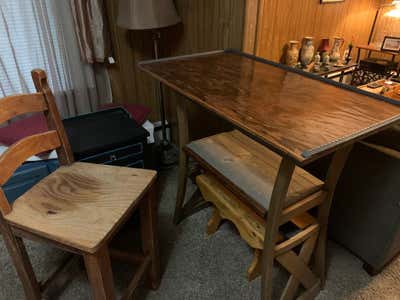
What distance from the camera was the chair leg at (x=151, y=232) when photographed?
4.17 feet

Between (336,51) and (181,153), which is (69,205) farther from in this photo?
(336,51)

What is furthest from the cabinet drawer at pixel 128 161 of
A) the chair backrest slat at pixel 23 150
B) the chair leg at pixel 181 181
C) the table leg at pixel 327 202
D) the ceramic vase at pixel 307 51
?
the ceramic vase at pixel 307 51

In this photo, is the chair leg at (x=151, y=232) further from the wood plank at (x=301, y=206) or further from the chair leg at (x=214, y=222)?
the wood plank at (x=301, y=206)

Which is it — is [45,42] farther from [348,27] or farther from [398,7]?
[398,7]

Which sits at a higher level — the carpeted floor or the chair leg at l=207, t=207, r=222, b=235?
the chair leg at l=207, t=207, r=222, b=235

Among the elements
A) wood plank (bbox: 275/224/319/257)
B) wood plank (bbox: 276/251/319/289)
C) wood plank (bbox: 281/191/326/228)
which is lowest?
wood plank (bbox: 276/251/319/289)

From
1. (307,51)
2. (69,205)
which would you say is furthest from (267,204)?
(307,51)

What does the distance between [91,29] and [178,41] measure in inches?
24.6

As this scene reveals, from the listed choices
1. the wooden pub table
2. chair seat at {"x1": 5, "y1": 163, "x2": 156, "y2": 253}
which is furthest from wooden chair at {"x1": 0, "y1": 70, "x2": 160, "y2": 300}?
the wooden pub table

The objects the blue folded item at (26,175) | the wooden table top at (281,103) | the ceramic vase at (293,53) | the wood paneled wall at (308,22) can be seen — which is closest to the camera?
the wooden table top at (281,103)

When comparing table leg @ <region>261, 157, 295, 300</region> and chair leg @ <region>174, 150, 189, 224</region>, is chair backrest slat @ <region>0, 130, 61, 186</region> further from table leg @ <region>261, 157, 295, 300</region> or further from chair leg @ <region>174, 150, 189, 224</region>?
table leg @ <region>261, 157, 295, 300</region>

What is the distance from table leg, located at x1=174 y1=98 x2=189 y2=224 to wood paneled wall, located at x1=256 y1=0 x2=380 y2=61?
28.3 inches

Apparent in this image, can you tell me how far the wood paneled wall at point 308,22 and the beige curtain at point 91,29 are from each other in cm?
108

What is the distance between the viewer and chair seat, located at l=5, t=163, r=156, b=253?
0.96 metres
